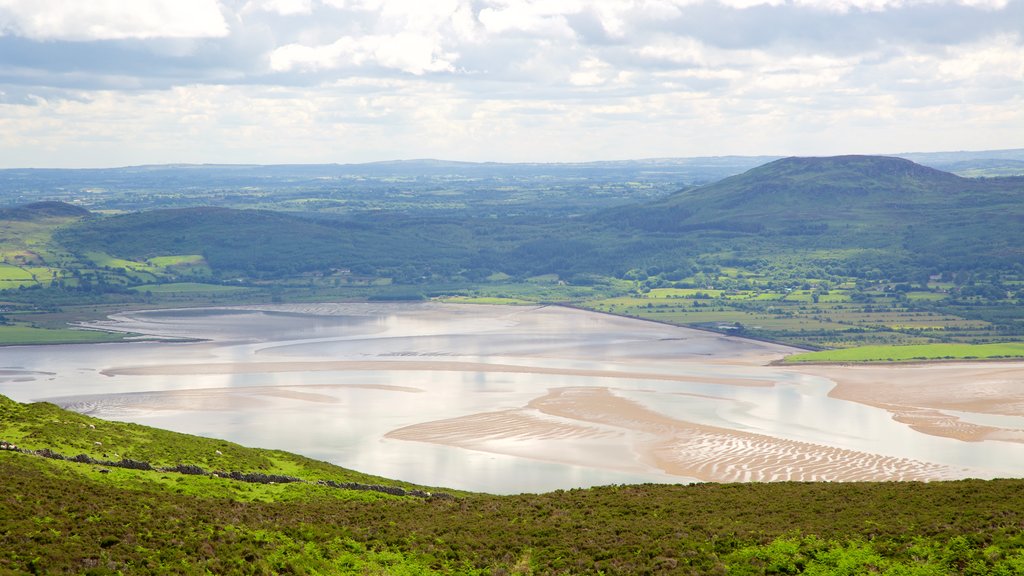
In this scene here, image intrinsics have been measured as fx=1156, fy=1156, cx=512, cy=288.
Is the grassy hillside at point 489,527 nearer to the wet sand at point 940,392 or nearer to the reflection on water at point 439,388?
the reflection on water at point 439,388

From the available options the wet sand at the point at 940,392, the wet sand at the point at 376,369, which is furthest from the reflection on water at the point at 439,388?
the wet sand at the point at 940,392

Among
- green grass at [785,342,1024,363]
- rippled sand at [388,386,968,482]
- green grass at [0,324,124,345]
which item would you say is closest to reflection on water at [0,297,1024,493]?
rippled sand at [388,386,968,482]

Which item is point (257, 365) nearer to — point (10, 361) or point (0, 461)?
point (10, 361)

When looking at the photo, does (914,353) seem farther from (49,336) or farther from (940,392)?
(49,336)

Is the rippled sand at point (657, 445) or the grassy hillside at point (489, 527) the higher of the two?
the grassy hillside at point (489, 527)

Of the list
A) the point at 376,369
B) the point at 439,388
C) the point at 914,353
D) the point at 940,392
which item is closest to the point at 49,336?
the point at 376,369
